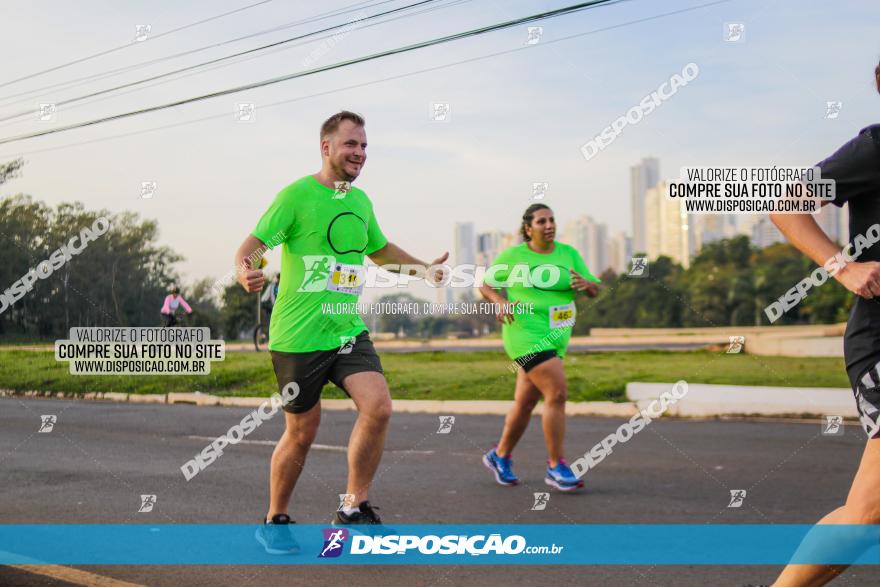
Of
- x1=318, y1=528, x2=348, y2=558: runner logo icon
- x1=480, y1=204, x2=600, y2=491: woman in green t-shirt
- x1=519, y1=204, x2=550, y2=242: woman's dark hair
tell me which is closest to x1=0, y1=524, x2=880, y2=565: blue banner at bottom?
x1=318, y1=528, x2=348, y2=558: runner logo icon

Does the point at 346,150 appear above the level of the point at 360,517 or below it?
above

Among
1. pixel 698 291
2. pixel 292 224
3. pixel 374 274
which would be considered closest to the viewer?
pixel 292 224

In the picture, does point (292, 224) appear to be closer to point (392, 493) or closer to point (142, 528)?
point (142, 528)

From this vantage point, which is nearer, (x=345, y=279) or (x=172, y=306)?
(x=345, y=279)

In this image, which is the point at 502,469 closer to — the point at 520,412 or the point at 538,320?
the point at 520,412

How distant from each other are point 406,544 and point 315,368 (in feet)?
3.53

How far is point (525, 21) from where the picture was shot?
11.4 metres

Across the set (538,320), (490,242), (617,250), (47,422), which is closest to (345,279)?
(538,320)

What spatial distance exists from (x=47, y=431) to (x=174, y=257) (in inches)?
96.3

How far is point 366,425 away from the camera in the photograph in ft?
15.1

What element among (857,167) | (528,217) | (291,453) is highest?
(528,217)

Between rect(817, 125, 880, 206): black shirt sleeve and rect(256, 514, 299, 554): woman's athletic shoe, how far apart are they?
3.10 metres

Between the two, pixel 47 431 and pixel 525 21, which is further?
pixel 525 21

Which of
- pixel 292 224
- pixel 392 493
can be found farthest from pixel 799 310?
pixel 292 224
